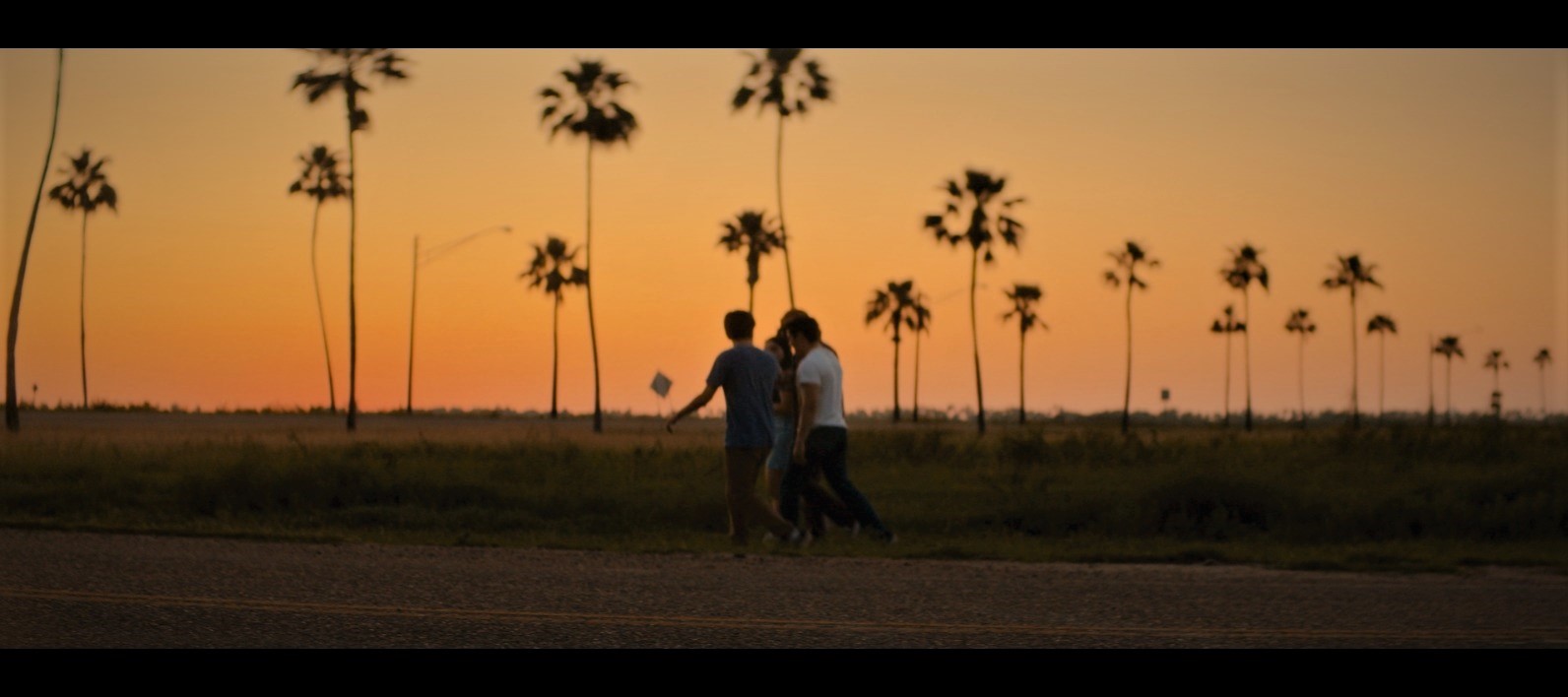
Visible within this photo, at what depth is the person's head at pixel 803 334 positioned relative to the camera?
48.2 ft

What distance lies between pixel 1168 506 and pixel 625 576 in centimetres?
791

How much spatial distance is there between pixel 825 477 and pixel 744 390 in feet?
3.22

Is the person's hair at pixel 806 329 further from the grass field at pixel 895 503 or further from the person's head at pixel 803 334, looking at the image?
the grass field at pixel 895 503

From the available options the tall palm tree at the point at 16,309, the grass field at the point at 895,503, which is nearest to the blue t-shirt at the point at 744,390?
the grass field at the point at 895,503

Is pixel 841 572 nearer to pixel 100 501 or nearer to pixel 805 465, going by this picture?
pixel 805 465


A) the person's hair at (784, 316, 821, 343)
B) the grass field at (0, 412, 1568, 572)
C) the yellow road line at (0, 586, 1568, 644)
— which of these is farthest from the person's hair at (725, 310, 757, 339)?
the yellow road line at (0, 586, 1568, 644)

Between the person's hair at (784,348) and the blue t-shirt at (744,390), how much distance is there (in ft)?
4.32

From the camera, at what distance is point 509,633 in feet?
29.6

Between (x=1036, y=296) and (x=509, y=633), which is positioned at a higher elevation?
(x=1036, y=296)

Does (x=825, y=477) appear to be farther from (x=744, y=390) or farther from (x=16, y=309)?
(x=16, y=309)

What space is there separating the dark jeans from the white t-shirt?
88 mm

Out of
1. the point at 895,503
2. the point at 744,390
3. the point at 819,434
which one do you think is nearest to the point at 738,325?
the point at 744,390

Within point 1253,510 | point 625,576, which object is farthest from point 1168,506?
point 625,576
